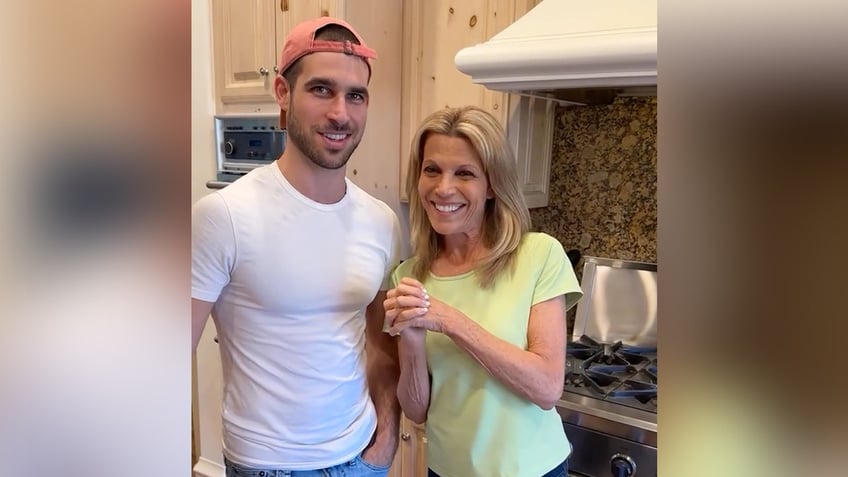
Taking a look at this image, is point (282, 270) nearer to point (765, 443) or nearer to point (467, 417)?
point (467, 417)

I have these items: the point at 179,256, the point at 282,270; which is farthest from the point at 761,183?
the point at 282,270

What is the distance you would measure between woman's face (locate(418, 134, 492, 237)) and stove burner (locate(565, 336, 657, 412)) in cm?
65

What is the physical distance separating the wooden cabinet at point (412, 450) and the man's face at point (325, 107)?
1.03m

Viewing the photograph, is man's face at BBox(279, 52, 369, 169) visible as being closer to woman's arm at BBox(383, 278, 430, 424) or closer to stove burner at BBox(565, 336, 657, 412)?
woman's arm at BBox(383, 278, 430, 424)

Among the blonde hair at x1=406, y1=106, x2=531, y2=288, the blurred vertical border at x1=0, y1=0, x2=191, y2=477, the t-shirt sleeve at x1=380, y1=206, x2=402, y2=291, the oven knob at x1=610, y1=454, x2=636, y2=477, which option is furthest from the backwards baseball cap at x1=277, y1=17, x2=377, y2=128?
the oven knob at x1=610, y1=454, x2=636, y2=477

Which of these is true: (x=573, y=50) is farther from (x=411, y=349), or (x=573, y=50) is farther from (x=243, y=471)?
(x=243, y=471)

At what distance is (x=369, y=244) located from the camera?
3.83 feet

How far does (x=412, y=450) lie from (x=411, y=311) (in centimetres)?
99

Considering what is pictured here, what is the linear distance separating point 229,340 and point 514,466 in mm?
572

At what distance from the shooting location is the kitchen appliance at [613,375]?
4.55 ft

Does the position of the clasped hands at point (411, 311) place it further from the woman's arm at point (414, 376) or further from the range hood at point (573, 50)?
the range hood at point (573, 50)

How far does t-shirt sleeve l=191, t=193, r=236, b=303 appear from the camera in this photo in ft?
3.21

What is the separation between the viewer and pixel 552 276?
1131 mm

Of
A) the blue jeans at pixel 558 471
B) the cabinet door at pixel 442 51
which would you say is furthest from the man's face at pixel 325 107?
the cabinet door at pixel 442 51
